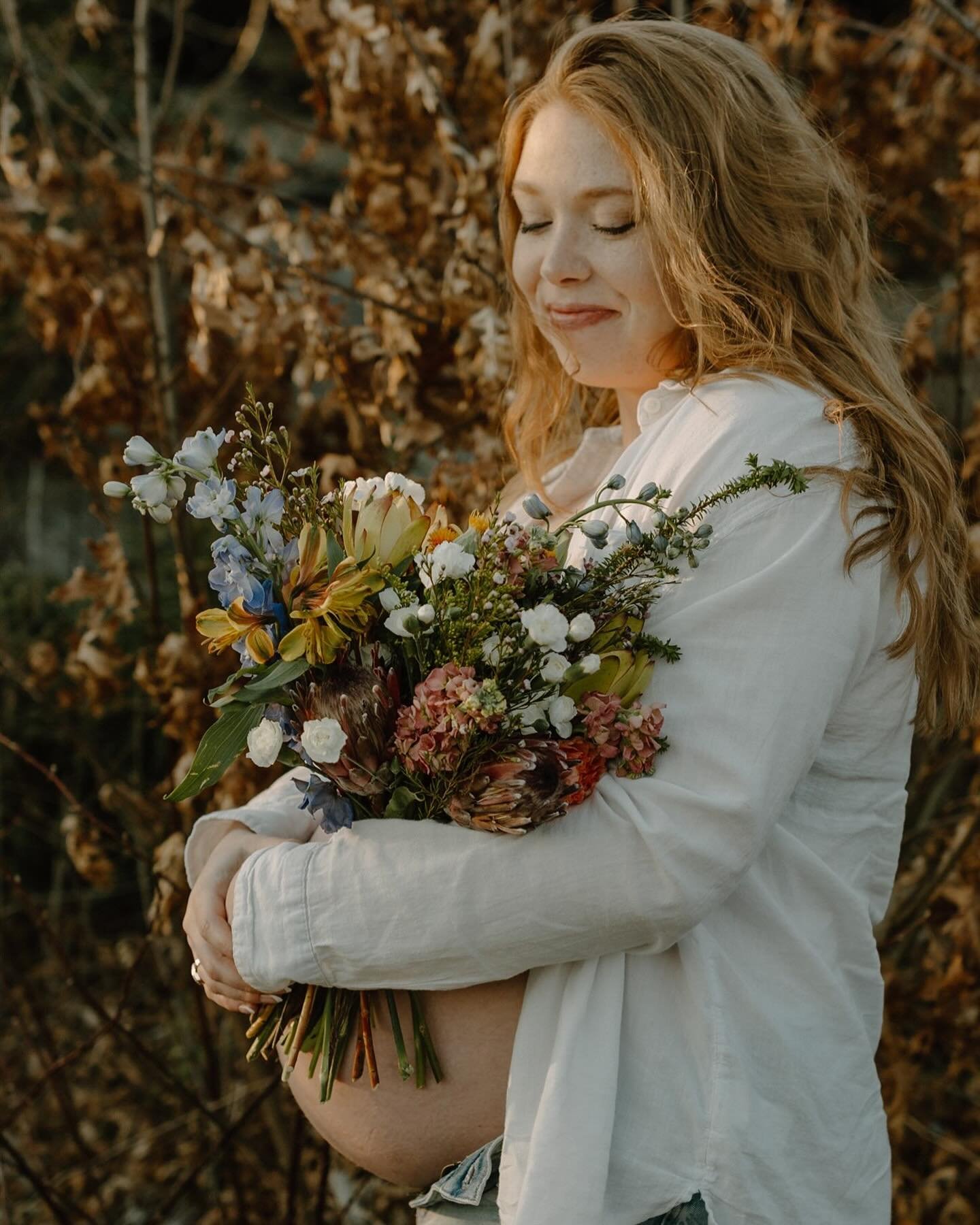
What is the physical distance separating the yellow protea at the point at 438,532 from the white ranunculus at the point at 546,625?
0.63ft

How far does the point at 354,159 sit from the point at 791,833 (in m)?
2.05

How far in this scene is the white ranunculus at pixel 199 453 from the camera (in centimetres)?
144

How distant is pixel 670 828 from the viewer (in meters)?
1.44

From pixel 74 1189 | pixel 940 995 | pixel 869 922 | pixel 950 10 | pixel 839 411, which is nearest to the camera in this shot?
pixel 839 411

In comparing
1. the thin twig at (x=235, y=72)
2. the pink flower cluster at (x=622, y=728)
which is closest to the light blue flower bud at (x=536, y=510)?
the pink flower cluster at (x=622, y=728)

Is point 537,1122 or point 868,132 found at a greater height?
point 868,132

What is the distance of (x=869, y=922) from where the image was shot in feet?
5.67

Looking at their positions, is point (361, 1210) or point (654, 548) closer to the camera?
point (654, 548)

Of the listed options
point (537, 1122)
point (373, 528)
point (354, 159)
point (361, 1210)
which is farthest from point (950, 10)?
point (361, 1210)

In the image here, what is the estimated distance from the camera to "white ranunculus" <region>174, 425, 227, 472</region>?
4.73 ft

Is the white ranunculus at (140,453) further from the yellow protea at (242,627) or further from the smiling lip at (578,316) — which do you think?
the smiling lip at (578,316)

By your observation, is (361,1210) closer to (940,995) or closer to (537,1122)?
(940,995)

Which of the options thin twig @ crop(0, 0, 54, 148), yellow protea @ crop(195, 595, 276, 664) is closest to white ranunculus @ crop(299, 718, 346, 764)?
yellow protea @ crop(195, 595, 276, 664)

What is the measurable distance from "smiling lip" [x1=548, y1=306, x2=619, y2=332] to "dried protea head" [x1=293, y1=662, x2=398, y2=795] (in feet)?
2.23
